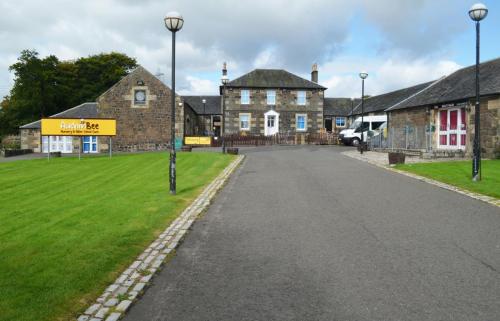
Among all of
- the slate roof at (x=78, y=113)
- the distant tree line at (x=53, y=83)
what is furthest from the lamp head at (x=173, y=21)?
the distant tree line at (x=53, y=83)

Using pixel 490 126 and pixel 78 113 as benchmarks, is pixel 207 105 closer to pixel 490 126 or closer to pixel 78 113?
pixel 78 113

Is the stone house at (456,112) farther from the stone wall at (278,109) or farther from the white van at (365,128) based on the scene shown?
the stone wall at (278,109)

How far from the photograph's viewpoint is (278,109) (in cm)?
4981

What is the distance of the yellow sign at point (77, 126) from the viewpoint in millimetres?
30812

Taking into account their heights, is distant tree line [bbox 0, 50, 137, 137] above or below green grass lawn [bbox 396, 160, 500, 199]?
above

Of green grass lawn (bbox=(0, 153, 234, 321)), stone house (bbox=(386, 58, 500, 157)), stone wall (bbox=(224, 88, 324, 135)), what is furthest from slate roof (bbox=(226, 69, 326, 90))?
green grass lawn (bbox=(0, 153, 234, 321))

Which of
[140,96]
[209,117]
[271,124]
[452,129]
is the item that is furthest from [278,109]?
[452,129]

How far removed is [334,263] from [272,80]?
149 ft

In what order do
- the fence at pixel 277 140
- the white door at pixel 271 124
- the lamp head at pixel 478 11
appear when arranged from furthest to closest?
the white door at pixel 271 124 → the fence at pixel 277 140 → the lamp head at pixel 478 11

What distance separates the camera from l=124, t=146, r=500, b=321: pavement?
4438 millimetres

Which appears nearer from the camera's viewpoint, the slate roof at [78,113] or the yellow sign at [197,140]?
the yellow sign at [197,140]

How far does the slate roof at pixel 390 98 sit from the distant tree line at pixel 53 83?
3904 cm

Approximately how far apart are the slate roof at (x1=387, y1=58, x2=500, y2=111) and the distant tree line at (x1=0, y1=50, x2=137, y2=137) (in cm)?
4940

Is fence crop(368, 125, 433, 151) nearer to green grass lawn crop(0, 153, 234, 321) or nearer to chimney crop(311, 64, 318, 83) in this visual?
green grass lawn crop(0, 153, 234, 321)
